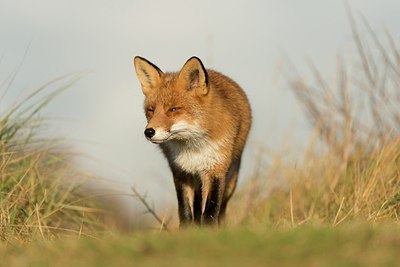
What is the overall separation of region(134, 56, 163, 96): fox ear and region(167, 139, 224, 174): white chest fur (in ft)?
2.17

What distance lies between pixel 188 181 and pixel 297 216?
1.92 meters

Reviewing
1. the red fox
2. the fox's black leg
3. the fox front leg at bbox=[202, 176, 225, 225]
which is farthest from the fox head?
the fox's black leg

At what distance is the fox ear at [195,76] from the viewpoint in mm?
7117

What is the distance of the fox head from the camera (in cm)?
689

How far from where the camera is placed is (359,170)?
8336mm

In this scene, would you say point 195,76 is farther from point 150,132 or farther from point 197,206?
point 197,206

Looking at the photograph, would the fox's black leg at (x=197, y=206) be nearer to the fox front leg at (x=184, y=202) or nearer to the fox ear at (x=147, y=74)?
the fox front leg at (x=184, y=202)

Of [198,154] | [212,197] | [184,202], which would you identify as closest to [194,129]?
[198,154]

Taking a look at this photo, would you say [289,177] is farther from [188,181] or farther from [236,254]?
[236,254]

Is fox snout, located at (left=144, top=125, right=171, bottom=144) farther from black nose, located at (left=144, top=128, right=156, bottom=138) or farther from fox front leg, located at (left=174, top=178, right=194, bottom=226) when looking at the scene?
fox front leg, located at (left=174, top=178, right=194, bottom=226)

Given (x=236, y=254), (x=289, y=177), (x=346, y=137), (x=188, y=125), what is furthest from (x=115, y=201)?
(x=236, y=254)

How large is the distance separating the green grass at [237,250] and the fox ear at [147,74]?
3.24 meters

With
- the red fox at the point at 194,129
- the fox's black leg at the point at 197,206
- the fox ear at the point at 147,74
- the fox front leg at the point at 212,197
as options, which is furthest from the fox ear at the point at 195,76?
the fox's black leg at the point at 197,206

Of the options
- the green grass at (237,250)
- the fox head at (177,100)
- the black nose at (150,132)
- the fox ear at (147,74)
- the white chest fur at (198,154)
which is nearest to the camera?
the green grass at (237,250)
